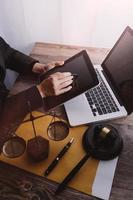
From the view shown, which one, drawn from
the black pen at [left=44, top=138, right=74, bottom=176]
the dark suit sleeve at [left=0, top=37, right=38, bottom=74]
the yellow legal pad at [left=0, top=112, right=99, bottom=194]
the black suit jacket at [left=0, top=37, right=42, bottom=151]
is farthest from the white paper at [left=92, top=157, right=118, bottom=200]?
the dark suit sleeve at [left=0, top=37, right=38, bottom=74]

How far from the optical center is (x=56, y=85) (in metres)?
0.98

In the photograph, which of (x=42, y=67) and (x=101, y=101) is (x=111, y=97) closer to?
(x=101, y=101)

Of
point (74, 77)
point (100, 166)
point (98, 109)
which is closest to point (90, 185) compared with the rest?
point (100, 166)

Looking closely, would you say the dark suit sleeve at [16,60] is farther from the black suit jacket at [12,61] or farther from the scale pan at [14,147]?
the scale pan at [14,147]

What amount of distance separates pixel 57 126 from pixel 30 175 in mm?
197

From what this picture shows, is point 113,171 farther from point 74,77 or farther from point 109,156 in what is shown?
point 74,77

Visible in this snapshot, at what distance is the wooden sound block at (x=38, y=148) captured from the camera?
0.80 m

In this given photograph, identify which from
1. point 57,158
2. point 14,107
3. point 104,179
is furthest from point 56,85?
point 104,179

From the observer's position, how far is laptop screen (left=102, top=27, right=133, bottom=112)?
95 centimetres

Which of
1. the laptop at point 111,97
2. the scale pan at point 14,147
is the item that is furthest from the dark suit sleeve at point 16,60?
the scale pan at point 14,147

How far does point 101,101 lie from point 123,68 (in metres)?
0.16

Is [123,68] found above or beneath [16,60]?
above

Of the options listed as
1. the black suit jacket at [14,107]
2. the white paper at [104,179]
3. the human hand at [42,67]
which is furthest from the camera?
the human hand at [42,67]

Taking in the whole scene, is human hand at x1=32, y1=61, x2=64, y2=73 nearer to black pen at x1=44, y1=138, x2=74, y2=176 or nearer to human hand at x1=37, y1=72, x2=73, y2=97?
human hand at x1=37, y1=72, x2=73, y2=97
